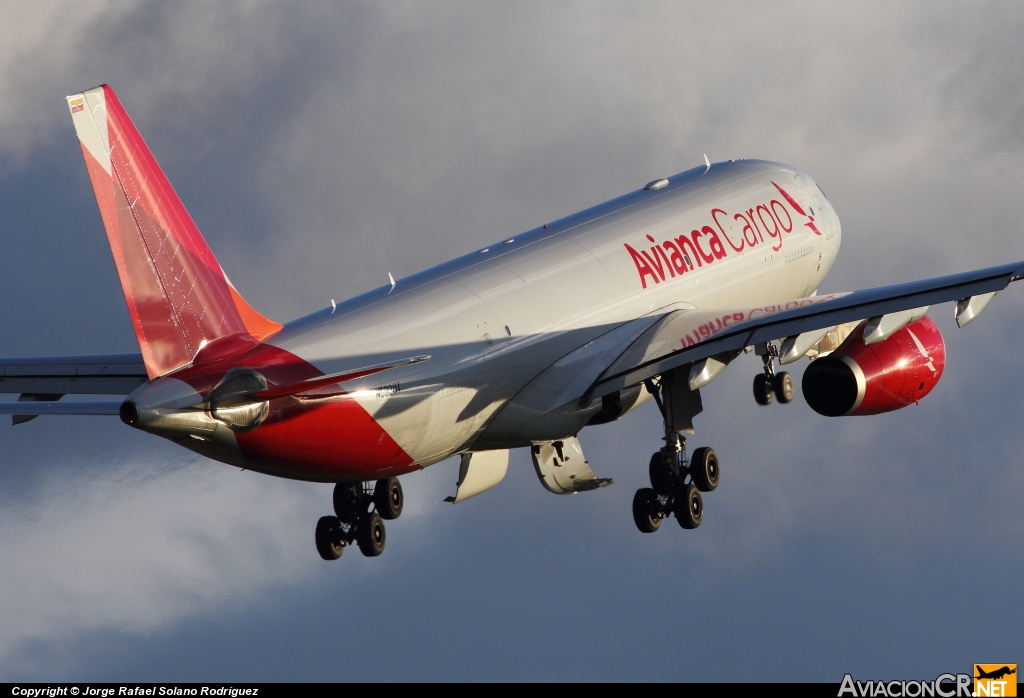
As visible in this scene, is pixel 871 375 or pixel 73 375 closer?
pixel 73 375

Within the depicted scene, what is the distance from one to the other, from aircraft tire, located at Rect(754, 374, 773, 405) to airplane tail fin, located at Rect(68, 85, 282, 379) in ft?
42.6

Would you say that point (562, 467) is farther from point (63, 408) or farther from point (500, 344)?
point (63, 408)

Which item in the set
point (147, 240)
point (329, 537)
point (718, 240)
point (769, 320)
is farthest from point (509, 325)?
point (147, 240)

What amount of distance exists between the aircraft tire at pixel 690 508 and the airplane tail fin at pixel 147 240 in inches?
409

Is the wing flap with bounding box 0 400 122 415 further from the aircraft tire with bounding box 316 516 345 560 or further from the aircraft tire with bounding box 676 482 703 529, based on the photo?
the aircraft tire with bounding box 676 482 703 529

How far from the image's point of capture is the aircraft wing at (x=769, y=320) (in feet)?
→ 99.2

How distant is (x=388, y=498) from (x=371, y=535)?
0.89m

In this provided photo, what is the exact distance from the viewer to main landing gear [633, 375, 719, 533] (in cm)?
3400

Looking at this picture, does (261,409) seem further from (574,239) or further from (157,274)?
(574,239)

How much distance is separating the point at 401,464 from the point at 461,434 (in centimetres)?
147

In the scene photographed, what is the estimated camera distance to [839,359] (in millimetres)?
35000

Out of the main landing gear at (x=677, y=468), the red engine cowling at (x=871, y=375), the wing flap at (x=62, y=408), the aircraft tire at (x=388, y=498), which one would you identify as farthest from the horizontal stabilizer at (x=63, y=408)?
the red engine cowling at (x=871, y=375)

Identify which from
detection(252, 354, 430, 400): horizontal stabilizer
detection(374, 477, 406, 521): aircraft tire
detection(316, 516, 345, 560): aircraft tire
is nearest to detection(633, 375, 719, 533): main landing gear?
detection(374, 477, 406, 521): aircraft tire

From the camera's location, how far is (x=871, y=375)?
34.9 metres
